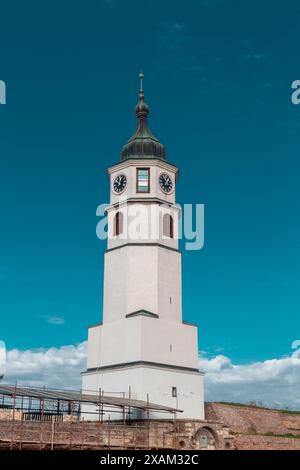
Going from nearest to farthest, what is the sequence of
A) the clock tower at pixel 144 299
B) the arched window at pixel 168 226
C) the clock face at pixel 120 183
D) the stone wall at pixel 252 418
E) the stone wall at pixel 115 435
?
the stone wall at pixel 115 435, the clock tower at pixel 144 299, the stone wall at pixel 252 418, the arched window at pixel 168 226, the clock face at pixel 120 183

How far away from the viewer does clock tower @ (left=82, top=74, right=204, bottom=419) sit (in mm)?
45594

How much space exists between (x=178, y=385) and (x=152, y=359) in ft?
8.76

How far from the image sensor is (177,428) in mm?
41469

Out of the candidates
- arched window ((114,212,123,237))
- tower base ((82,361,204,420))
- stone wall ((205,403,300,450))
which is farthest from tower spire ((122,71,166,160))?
stone wall ((205,403,300,450))

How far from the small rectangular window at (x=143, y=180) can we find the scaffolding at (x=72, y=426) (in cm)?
1477

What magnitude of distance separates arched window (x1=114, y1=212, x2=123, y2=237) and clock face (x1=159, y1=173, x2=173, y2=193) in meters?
3.73

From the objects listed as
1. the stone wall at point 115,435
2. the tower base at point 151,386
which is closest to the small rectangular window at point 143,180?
the tower base at point 151,386

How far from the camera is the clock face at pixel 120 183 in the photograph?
167 ft

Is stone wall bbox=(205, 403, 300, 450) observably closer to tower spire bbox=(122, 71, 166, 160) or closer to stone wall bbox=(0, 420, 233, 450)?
stone wall bbox=(0, 420, 233, 450)

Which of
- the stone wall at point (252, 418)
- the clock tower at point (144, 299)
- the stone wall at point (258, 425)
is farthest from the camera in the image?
the stone wall at point (252, 418)

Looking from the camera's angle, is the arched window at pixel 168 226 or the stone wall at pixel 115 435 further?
the arched window at pixel 168 226

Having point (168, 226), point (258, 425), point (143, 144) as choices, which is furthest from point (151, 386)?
point (143, 144)

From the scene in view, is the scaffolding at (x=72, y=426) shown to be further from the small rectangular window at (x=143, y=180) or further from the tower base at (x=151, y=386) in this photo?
the small rectangular window at (x=143, y=180)
